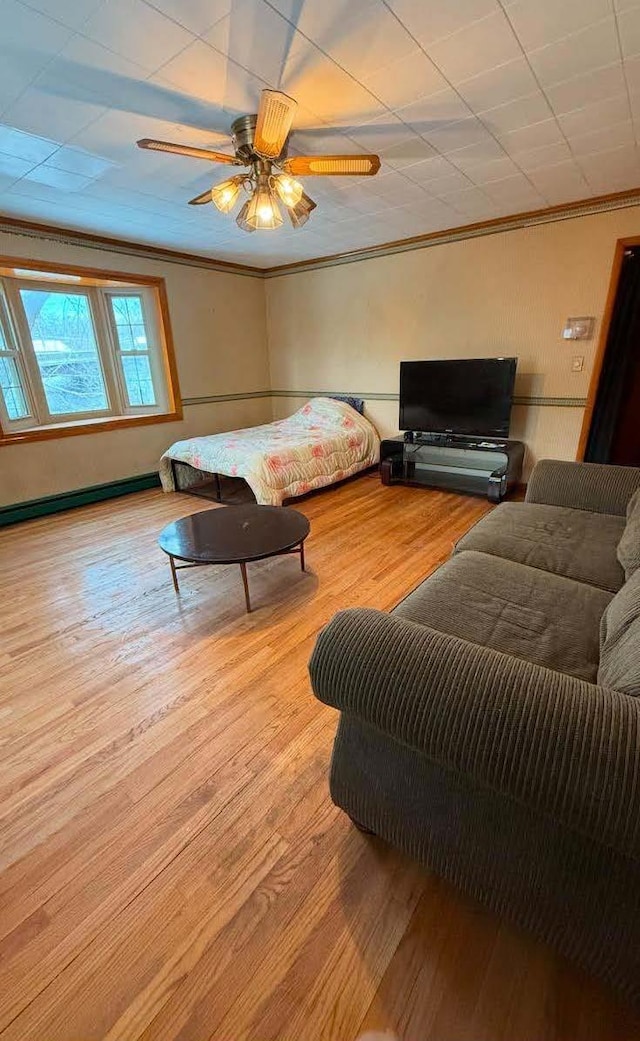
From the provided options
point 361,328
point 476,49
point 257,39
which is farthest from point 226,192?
point 361,328

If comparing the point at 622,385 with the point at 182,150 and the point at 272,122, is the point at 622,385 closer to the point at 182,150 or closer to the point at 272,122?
the point at 272,122

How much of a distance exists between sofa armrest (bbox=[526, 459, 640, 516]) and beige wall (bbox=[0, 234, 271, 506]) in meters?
3.81

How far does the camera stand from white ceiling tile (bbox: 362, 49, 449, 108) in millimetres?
1667

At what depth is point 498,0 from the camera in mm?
1382

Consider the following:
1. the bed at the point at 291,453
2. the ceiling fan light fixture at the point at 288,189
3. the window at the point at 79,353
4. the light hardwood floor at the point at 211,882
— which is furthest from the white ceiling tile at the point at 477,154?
the window at the point at 79,353

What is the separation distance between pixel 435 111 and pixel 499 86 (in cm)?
29

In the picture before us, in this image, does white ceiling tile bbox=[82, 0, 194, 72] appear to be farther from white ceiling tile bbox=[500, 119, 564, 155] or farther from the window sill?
the window sill

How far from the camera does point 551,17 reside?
1.46m

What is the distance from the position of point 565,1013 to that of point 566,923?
0.73 feet

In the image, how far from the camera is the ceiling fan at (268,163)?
5.78ft

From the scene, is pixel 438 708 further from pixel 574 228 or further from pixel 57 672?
pixel 574 228

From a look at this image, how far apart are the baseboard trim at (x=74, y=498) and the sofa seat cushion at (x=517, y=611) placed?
3.70 metres

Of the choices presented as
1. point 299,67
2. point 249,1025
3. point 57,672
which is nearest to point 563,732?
point 249,1025

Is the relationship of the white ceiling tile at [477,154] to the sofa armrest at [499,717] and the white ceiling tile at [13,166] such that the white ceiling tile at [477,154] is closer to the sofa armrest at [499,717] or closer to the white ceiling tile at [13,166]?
the white ceiling tile at [13,166]
